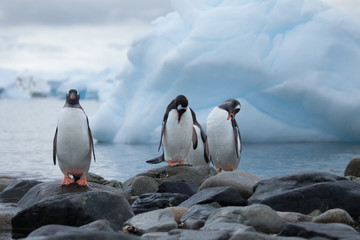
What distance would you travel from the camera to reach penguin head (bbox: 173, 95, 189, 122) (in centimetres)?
651

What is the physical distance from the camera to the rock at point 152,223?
3.56m

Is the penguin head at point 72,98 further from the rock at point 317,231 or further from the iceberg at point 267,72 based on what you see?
the iceberg at point 267,72

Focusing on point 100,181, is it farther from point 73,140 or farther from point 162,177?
point 73,140

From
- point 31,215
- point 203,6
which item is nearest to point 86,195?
point 31,215

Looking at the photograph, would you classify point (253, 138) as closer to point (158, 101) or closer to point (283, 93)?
point (283, 93)

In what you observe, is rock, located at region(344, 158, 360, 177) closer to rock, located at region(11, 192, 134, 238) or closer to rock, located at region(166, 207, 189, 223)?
rock, located at region(166, 207, 189, 223)

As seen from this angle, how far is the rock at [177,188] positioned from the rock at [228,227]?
1605 mm

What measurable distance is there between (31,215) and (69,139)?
1376mm

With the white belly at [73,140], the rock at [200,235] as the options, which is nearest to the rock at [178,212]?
the rock at [200,235]

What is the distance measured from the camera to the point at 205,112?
40.9 feet

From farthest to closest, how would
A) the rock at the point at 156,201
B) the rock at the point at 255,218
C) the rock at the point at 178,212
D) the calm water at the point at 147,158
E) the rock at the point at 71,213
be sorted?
the calm water at the point at 147,158 → the rock at the point at 156,201 → the rock at the point at 178,212 → the rock at the point at 71,213 → the rock at the point at 255,218

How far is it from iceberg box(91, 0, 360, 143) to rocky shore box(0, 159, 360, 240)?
7711mm

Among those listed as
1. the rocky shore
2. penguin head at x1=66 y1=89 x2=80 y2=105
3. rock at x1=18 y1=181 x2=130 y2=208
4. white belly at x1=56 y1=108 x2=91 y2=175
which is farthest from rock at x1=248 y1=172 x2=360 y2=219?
penguin head at x1=66 y1=89 x2=80 y2=105

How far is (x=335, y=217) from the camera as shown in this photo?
358 cm
